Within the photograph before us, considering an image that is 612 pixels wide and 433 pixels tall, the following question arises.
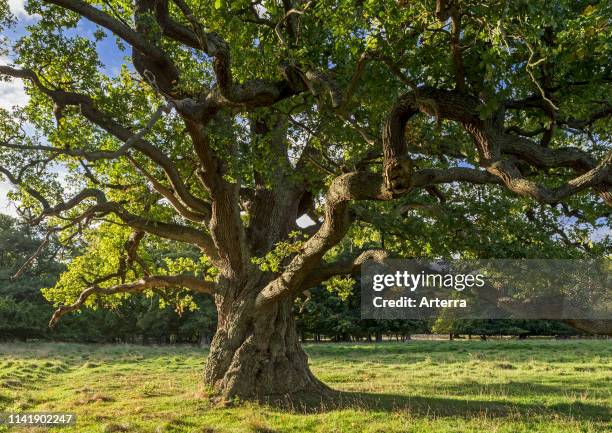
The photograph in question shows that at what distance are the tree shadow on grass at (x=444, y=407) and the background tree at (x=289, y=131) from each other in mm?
930

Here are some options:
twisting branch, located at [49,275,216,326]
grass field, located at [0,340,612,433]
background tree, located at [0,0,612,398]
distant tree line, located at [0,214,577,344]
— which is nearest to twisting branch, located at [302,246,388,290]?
background tree, located at [0,0,612,398]

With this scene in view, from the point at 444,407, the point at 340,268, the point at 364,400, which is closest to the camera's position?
the point at 444,407

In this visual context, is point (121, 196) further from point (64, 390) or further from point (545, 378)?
point (545, 378)

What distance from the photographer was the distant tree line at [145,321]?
157ft

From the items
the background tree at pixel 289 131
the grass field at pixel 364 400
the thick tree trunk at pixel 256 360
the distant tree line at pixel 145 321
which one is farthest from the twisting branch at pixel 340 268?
the distant tree line at pixel 145 321

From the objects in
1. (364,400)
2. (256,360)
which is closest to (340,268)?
(256,360)

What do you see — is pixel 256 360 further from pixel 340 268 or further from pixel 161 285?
pixel 161 285

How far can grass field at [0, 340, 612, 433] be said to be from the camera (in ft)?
35.0

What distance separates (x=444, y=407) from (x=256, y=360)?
542 cm

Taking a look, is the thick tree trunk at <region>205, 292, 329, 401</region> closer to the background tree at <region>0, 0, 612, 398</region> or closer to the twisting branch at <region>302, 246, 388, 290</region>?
the background tree at <region>0, 0, 612, 398</region>

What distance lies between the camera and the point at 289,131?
1291cm

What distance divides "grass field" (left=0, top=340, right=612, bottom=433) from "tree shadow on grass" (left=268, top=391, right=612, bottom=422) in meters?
0.03

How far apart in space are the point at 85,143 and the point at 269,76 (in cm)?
575

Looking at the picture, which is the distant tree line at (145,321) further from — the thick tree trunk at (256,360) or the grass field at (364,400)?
the thick tree trunk at (256,360)
